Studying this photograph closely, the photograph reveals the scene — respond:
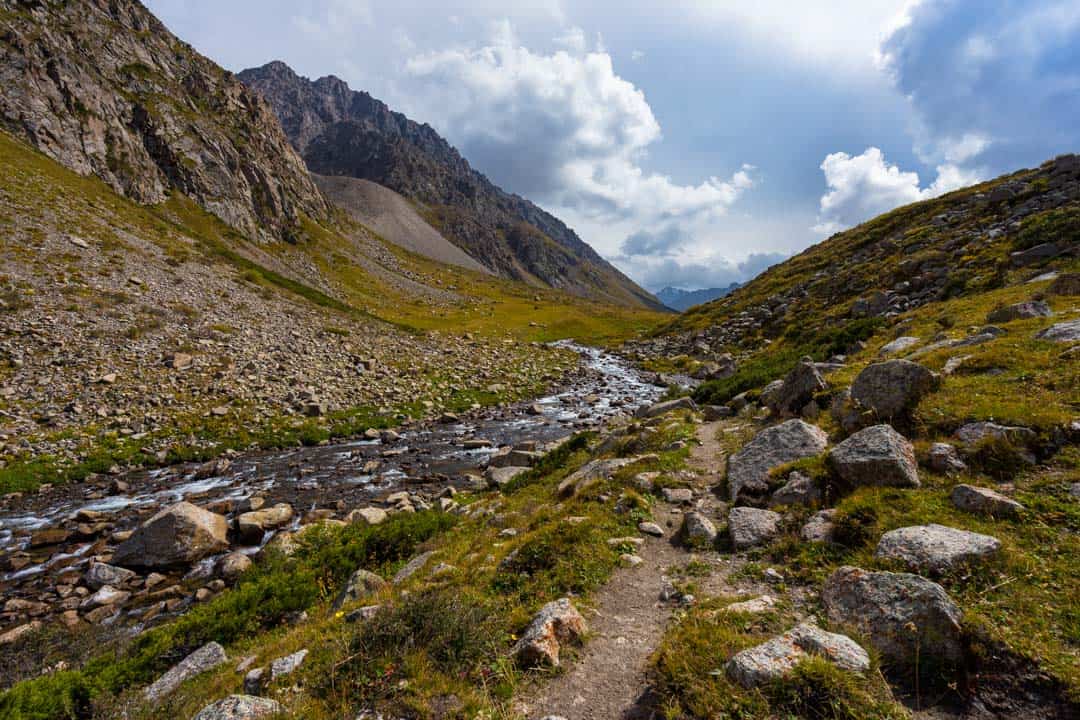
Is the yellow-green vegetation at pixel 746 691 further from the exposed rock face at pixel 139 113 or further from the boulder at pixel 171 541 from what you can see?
the exposed rock face at pixel 139 113

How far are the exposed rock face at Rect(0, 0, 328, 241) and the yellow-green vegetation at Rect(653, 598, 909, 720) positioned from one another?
83.6 meters

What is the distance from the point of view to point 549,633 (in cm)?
572

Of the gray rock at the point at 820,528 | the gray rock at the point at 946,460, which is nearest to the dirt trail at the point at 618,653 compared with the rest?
the gray rock at the point at 820,528

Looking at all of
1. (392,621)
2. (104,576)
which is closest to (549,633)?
(392,621)

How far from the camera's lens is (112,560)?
462 inches

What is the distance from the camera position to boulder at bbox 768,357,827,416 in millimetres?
12969

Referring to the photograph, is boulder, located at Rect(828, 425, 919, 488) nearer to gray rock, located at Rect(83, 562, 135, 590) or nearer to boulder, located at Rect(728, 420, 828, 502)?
boulder, located at Rect(728, 420, 828, 502)

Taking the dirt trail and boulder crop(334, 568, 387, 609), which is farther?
boulder crop(334, 568, 387, 609)

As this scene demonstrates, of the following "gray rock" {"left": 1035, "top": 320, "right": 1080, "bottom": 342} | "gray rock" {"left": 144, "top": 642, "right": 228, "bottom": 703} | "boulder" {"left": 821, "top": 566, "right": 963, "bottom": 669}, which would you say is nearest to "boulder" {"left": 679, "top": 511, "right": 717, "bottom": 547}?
"boulder" {"left": 821, "top": 566, "right": 963, "bottom": 669}

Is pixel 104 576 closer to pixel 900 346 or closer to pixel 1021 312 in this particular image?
Result: pixel 900 346

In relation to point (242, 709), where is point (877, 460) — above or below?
above

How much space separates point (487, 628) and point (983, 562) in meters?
6.42

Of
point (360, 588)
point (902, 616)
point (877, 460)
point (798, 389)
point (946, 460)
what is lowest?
point (360, 588)

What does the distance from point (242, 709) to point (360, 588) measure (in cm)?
378
